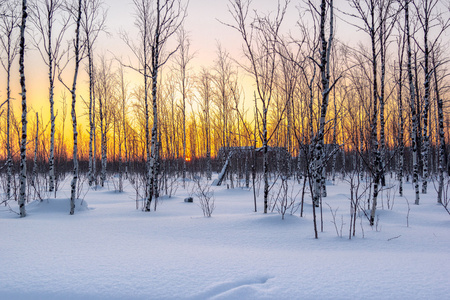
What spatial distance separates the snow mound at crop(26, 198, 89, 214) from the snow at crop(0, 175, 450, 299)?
1330mm

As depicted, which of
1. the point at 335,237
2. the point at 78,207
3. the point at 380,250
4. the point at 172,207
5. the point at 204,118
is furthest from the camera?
the point at 204,118

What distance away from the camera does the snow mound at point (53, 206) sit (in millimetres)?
6280

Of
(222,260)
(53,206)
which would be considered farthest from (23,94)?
(222,260)

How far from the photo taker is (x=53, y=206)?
639cm

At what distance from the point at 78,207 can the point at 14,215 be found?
1.18 m

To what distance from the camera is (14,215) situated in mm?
5906

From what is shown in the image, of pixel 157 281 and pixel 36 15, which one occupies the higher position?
pixel 36 15

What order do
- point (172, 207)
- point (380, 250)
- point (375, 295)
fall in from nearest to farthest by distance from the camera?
point (375, 295)
point (380, 250)
point (172, 207)

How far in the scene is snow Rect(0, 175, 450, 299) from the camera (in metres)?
2.11

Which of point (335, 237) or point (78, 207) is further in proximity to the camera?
point (78, 207)

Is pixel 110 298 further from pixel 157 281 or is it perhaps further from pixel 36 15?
pixel 36 15

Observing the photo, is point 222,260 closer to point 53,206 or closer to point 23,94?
point 23,94

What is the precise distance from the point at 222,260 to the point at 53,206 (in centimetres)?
528

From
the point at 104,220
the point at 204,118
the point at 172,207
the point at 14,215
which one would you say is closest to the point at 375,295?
the point at 104,220
